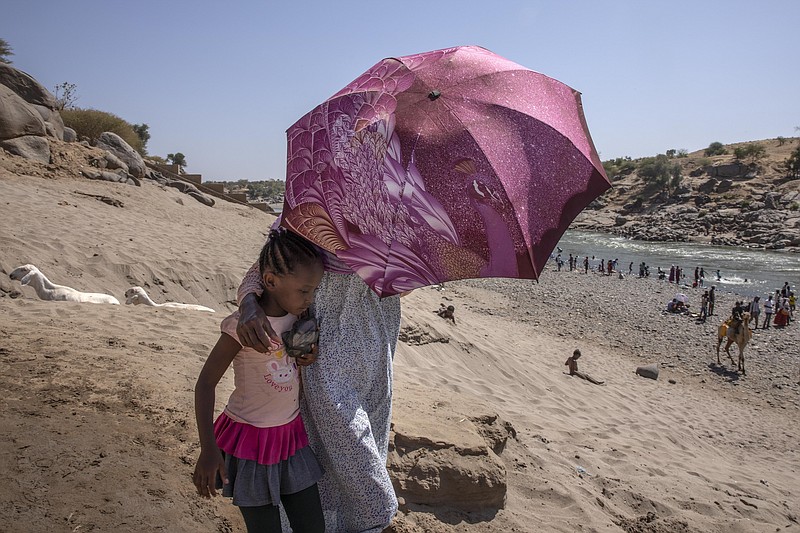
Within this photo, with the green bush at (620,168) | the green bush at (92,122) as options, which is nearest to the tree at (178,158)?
the green bush at (92,122)

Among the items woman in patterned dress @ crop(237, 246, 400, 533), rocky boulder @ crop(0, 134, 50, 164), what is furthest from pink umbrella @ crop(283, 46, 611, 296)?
rocky boulder @ crop(0, 134, 50, 164)

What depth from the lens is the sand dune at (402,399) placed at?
2760 millimetres

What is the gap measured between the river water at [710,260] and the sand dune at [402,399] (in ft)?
42.8

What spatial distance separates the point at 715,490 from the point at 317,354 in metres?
5.36

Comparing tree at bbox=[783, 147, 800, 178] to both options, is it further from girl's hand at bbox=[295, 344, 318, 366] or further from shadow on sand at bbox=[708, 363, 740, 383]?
girl's hand at bbox=[295, 344, 318, 366]

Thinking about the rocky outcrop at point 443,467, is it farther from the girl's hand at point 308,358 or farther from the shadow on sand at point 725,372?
the shadow on sand at point 725,372

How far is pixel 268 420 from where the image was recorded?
6.00 ft

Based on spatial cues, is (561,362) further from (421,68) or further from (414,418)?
(421,68)

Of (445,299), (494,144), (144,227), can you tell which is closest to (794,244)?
(445,299)

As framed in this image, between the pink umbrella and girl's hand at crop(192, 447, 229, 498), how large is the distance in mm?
741

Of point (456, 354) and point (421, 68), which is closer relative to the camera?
point (421, 68)

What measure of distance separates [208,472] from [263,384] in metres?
0.31

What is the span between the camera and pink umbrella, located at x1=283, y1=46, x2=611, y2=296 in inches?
65.9

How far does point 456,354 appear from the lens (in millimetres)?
9109
